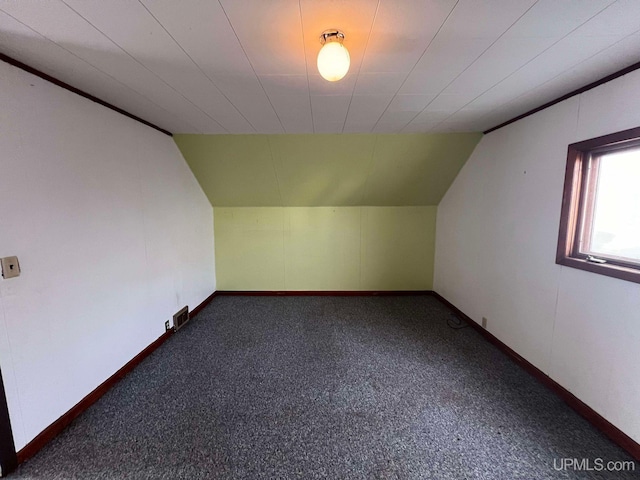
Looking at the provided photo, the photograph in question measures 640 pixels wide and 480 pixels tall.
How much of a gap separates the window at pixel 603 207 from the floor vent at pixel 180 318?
3.63 metres

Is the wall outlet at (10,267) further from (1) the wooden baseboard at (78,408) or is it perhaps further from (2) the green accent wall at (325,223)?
(2) the green accent wall at (325,223)

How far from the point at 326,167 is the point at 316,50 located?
6.28 feet

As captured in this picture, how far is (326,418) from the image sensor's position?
5.64ft

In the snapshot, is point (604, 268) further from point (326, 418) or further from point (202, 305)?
point (202, 305)

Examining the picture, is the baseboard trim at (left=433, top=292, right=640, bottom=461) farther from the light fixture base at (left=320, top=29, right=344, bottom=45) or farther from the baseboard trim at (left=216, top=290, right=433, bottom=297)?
the light fixture base at (left=320, top=29, right=344, bottom=45)

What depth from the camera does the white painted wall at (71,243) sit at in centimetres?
141

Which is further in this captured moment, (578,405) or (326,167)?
(326,167)

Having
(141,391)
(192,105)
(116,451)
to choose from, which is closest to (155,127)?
(192,105)

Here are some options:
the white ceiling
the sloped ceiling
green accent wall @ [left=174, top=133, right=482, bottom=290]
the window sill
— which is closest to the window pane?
the window sill

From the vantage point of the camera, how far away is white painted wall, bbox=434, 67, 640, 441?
1.53 meters

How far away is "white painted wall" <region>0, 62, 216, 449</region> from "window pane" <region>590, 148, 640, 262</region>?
140 inches

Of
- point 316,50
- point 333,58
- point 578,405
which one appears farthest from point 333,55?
point 578,405

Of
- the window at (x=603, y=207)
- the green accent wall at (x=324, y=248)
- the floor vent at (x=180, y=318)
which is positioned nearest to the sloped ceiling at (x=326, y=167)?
the green accent wall at (x=324, y=248)

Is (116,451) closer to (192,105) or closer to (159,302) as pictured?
(159,302)
